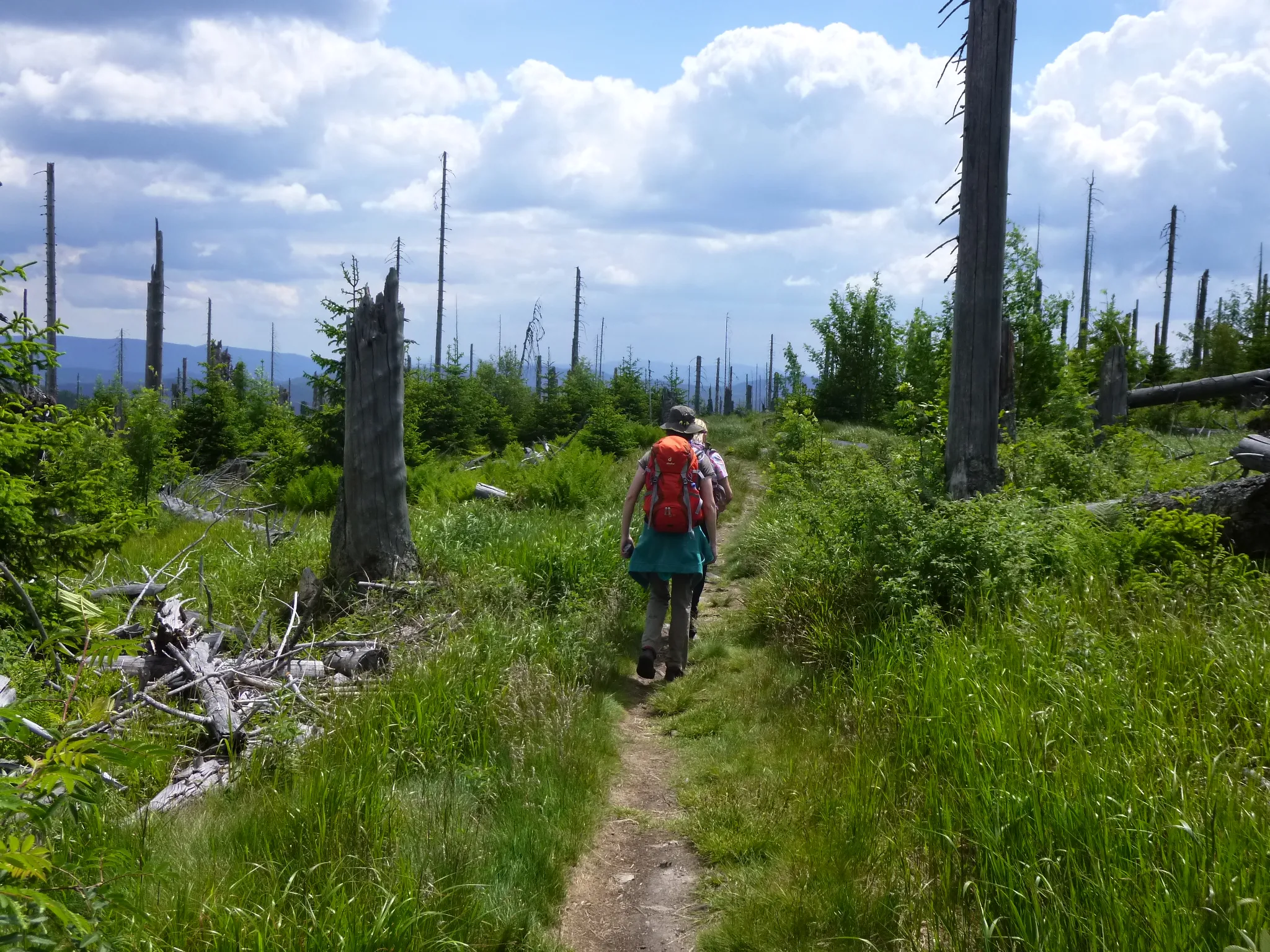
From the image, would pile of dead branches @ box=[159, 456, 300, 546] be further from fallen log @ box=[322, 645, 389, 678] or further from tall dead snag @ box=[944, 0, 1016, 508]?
tall dead snag @ box=[944, 0, 1016, 508]

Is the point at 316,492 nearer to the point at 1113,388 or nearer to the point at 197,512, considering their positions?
the point at 197,512

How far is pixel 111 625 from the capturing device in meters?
5.86

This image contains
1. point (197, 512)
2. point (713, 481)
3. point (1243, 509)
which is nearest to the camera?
point (1243, 509)

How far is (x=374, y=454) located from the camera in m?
8.02

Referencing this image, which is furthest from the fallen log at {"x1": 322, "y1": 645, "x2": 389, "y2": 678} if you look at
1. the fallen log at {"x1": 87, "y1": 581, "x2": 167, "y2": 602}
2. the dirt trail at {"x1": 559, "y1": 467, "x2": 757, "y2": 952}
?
the dirt trail at {"x1": 559, "y1": 467, "x2": 757, "y2": 952}

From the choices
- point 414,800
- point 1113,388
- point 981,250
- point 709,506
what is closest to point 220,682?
point 414,800

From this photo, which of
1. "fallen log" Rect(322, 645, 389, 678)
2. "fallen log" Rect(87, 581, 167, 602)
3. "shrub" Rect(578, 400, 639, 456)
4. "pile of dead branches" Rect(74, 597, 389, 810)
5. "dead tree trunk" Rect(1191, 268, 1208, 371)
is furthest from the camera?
"dead tree trunk" Rect(1191, 268, 1208, 371)

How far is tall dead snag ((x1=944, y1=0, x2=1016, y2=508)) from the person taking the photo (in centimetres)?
806

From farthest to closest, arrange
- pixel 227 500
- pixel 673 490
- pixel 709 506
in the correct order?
pixel 227 500 → pixel 709 506 → pixel 673 490

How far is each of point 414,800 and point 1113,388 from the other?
1509 cm

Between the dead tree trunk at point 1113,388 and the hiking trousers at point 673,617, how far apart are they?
11.3m

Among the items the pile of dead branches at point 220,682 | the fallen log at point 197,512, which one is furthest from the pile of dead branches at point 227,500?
the pile of dead branches at point 220,682

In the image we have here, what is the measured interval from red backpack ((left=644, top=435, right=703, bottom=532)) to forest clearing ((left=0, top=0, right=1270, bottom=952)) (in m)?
0.03

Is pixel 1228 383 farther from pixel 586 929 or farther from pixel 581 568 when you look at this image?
pixel 586 929
